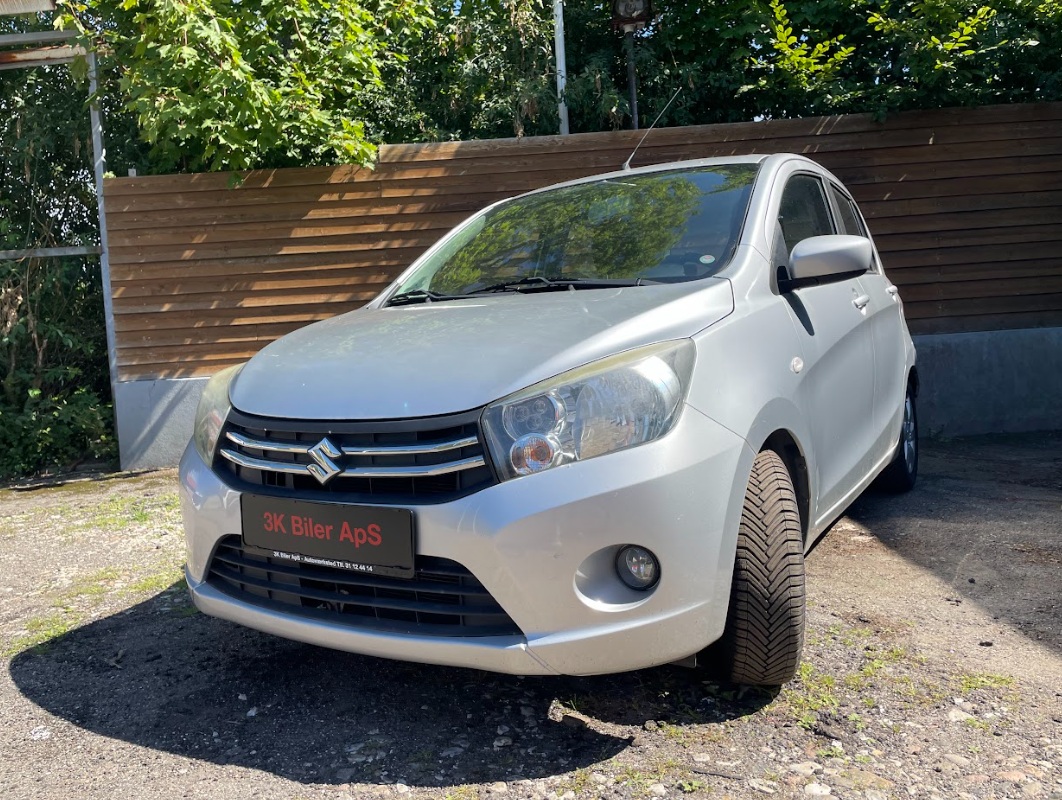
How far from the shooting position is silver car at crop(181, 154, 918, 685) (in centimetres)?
217

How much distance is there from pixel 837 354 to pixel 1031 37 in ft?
16.8

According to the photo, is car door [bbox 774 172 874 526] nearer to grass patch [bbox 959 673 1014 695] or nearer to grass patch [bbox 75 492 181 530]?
grass patch [bbox 959 673 1014 695]

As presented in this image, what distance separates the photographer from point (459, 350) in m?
2.45

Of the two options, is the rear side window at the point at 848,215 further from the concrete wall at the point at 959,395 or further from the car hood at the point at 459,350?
the concrete wall at the point at 959,395

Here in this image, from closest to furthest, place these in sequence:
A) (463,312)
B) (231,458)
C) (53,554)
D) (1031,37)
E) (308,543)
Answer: (308,543)
(231,458)
(463,312)
(53,554)
(1031,37)

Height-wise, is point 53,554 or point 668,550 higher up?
point 668,550

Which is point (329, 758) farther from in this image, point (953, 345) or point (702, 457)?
point (953, 345)

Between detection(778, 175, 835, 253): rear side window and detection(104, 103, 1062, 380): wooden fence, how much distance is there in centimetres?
317

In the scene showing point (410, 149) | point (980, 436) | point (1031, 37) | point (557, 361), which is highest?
point (1031, 37)

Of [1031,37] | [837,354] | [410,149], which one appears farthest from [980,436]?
[410,149]

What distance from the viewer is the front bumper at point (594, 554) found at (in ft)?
6.99

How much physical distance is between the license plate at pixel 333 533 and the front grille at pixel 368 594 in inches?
1.8

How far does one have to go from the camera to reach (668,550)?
86.0 inches

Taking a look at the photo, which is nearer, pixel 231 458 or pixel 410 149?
pixel 231 458
